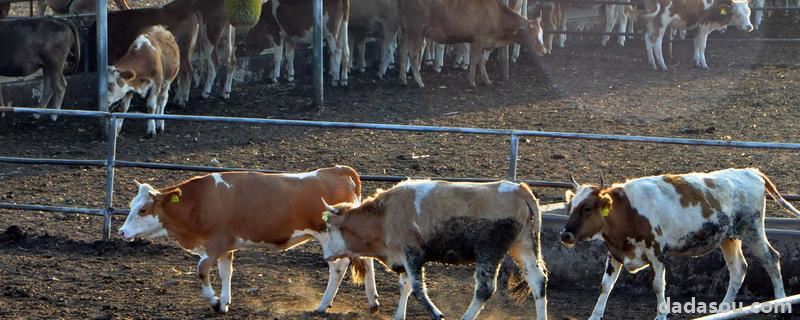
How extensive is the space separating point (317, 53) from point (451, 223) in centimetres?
899

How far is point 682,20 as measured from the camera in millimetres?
21703

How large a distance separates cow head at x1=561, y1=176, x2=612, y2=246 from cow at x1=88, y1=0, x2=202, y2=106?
32.6 ft

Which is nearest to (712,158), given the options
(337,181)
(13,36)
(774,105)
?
(774,105)

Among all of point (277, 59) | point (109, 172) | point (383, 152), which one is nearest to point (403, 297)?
point (109, 172)

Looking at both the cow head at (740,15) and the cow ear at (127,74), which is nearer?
the cow ear at (127,74)

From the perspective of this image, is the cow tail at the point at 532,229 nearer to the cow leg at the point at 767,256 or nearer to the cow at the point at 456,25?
the cow leg at the point at 767,256

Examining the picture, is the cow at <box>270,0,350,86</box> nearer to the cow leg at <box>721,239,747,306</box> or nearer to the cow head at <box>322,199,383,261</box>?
the cow head at <box>322,199,383,261</box>

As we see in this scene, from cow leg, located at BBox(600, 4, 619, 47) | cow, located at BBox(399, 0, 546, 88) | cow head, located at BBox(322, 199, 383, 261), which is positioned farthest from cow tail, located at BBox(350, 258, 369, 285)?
cow leg, located at BBox(600, 4, 619, 47)

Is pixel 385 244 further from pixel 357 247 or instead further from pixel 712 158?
pixel 712 158

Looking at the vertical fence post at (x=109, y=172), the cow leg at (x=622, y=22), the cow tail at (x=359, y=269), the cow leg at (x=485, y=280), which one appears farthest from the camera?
the cow leg at (x=622, y=22)

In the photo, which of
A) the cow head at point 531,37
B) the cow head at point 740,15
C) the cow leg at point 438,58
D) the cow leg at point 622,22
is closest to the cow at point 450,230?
the cow head at point 531,37

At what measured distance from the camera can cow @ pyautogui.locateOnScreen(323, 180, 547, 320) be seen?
299 inches

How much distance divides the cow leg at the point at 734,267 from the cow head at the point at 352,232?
234 cm

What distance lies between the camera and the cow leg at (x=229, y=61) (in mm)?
17781
